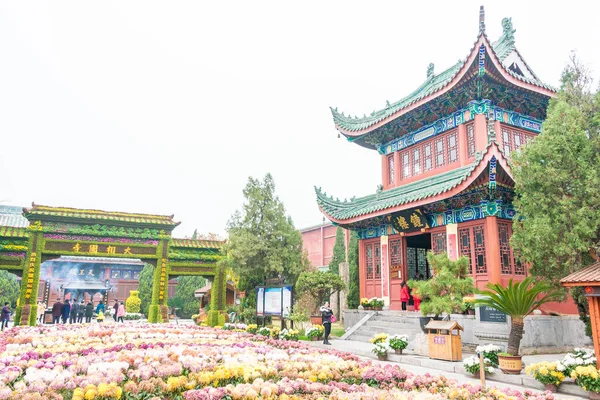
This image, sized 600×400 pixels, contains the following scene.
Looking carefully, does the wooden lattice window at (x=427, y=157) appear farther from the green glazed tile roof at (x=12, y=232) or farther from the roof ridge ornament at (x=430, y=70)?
the green glazed tile roof at (x=12, y=232)

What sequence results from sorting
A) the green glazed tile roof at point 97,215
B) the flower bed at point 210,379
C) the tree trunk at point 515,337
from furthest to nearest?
the green glazed tile roof at point 97,215 < the tree trunk at point 515,337 < the flower bed at point 210,379

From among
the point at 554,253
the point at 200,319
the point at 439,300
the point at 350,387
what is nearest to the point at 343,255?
the point at 200,319

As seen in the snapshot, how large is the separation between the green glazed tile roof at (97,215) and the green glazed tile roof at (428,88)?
1034cm

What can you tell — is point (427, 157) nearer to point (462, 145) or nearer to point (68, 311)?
point (462, 145)

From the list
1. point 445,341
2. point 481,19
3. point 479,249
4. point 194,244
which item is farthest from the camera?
point 194,244

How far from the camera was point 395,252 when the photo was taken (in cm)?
1864

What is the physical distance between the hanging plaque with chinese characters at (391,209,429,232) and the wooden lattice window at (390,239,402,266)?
26.3 inches

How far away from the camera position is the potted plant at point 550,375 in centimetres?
Answer: 808

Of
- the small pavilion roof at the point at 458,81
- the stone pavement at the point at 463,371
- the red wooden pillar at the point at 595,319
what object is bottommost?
the stone pavement at the point at 463,371

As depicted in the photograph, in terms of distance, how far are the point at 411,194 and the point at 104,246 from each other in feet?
49.2

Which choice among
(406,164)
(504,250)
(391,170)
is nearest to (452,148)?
(406,164)

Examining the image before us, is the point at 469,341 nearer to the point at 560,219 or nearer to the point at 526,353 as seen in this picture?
the point at 526,353

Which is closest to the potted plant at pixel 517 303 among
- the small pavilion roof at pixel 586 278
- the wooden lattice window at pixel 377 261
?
the small pavilion roof at pixel 586 278

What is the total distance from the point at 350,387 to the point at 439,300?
7.09 meters
